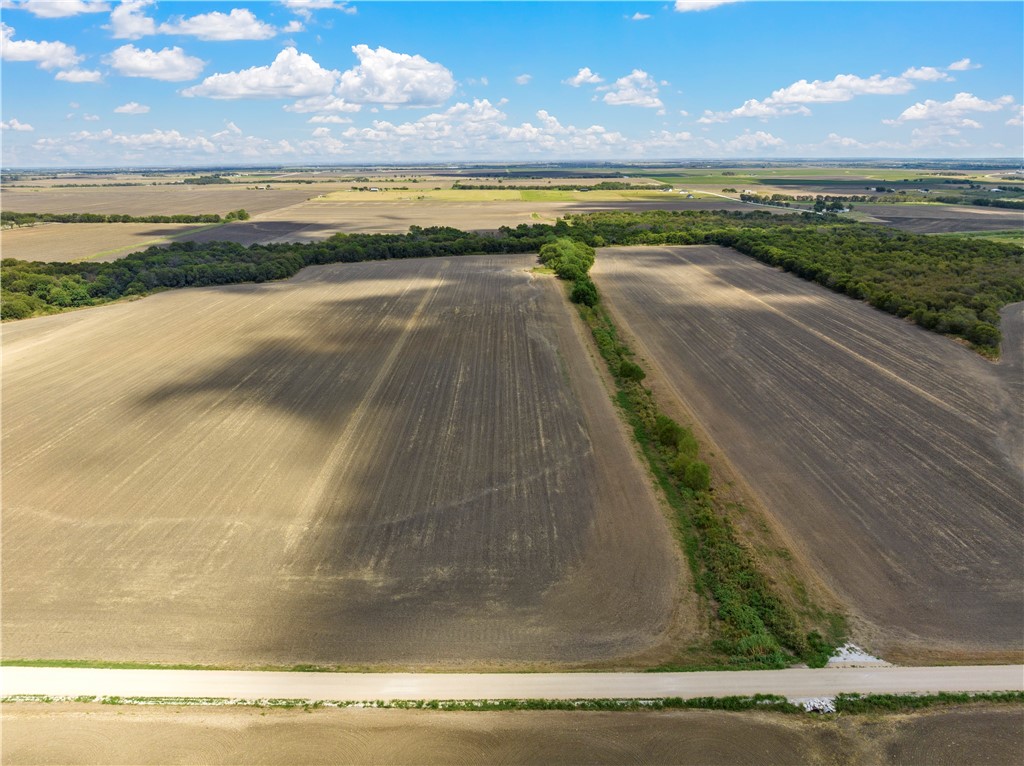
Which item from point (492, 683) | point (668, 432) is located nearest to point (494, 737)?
point (492, 683)

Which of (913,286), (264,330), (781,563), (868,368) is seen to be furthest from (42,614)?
(913,286)

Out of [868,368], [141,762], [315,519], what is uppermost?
[868,368]

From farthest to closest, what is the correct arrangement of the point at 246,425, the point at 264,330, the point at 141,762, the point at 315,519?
the point at 264,330 < the point at 246,425 < the point at 315,519 < the point at 141,762

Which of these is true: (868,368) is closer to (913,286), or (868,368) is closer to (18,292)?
(913,286)

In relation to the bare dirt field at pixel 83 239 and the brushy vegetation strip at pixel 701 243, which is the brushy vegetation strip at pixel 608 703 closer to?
the brushy vegetation strip at pixel 701 243

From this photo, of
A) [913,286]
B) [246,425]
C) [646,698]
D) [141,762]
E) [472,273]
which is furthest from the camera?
A: [472,273]

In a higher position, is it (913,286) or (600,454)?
A: (913,286)

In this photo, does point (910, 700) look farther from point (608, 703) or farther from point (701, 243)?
point (701, 243)
